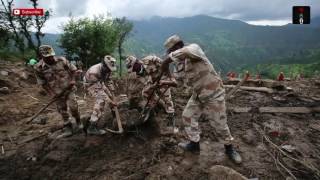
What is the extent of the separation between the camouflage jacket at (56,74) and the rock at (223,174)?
12.8 ft

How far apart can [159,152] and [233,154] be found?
1377mm

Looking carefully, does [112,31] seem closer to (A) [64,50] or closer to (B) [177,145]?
(A) [64,50]

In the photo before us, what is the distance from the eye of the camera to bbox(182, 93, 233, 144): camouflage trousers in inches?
213

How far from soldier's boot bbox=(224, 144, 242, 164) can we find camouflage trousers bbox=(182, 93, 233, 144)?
5.7 inches

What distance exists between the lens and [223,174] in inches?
194

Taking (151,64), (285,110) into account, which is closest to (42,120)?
(151,64)

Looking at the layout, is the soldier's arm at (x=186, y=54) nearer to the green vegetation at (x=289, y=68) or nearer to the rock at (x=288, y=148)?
the rock at (x=288, y=148)

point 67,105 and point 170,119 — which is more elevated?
point 67,105

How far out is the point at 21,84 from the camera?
1381 centimetres

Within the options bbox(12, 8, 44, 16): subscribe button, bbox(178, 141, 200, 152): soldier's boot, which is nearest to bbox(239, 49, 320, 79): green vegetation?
bbox(12, 8, 44, 16): subscribe button

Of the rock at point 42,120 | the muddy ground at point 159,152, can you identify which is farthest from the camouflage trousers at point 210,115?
the rock at point 42,120

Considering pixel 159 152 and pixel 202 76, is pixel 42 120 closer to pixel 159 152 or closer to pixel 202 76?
pixel 159 152

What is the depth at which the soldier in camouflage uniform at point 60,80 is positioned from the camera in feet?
23.3

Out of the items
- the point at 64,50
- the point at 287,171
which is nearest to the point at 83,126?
the point at 287,171
